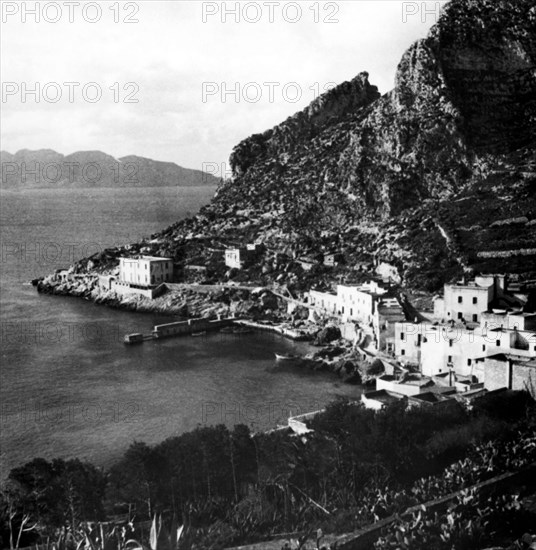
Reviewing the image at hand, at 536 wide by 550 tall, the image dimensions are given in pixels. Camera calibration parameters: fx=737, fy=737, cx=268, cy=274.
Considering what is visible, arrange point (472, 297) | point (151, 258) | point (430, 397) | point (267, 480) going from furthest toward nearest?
point (151, 258), point (472, 297), point (430, 397), point (267, 480)

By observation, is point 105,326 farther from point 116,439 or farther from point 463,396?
point 463,396

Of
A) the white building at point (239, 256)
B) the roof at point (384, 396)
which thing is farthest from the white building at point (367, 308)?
the white building at point (239, 256)

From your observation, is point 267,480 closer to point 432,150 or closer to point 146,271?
point 146,271

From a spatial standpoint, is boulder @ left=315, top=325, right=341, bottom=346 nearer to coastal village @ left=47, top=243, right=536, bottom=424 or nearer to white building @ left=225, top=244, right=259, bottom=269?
coastal village @ left=47, top=243, right=536, bottom=424

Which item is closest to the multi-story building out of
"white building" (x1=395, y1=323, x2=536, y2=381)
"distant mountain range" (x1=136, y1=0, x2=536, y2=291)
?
"white building" (x1=395, y1=323, x2=536, y2=381)

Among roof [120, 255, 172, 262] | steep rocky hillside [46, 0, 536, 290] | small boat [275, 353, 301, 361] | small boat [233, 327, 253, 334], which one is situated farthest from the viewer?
roof [120, 255, 172, 262]

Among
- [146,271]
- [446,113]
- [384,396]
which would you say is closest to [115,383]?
[384,396]

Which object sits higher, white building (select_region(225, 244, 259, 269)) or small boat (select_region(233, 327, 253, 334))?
white building (select_region(225, 244, 259, 269))
